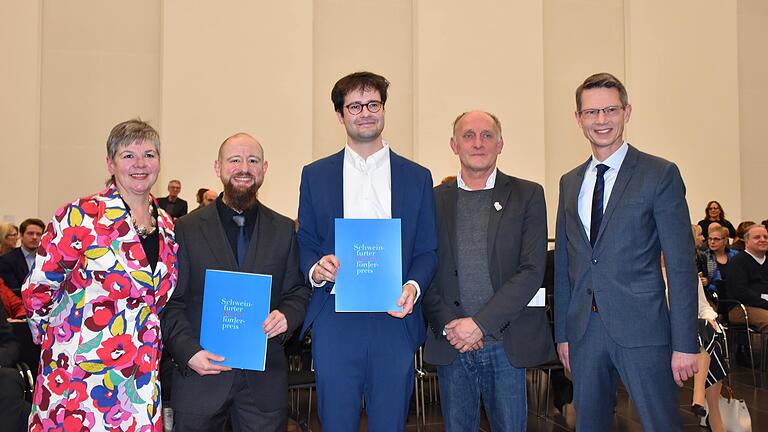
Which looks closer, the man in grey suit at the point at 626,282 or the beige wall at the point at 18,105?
the man in grey suit at the point at 626,282

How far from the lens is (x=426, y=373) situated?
5227 mm

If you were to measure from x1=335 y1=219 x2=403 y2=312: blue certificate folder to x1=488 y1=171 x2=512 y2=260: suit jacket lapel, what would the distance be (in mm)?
590

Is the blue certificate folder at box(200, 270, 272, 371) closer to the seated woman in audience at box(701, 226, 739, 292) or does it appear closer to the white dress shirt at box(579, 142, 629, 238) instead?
the white dress shirt at box(579, 142, 629, 238)

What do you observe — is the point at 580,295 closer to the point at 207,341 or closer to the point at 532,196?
the point at 532,196

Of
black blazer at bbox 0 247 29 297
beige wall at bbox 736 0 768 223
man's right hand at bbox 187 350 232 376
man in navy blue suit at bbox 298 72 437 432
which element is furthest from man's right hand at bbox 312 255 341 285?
beige wall at bbox 736 0 768 223

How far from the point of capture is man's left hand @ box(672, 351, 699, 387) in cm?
267

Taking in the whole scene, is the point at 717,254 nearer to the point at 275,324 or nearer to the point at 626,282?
the point at 626,282

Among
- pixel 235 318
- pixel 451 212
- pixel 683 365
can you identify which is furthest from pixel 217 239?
pixel 683 365

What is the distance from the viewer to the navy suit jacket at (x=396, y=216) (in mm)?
2846

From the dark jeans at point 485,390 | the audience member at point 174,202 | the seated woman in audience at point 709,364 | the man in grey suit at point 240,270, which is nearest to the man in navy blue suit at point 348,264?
the man in grey suit at point 240,270

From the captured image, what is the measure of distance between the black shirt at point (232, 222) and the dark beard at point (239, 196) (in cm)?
3

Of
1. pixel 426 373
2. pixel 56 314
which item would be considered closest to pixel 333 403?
pixel 56 314

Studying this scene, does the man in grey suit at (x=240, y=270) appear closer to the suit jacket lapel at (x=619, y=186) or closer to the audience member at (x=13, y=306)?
the suit jacket lapel at (x=619, y=186)

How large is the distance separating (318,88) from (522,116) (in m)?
3.48
